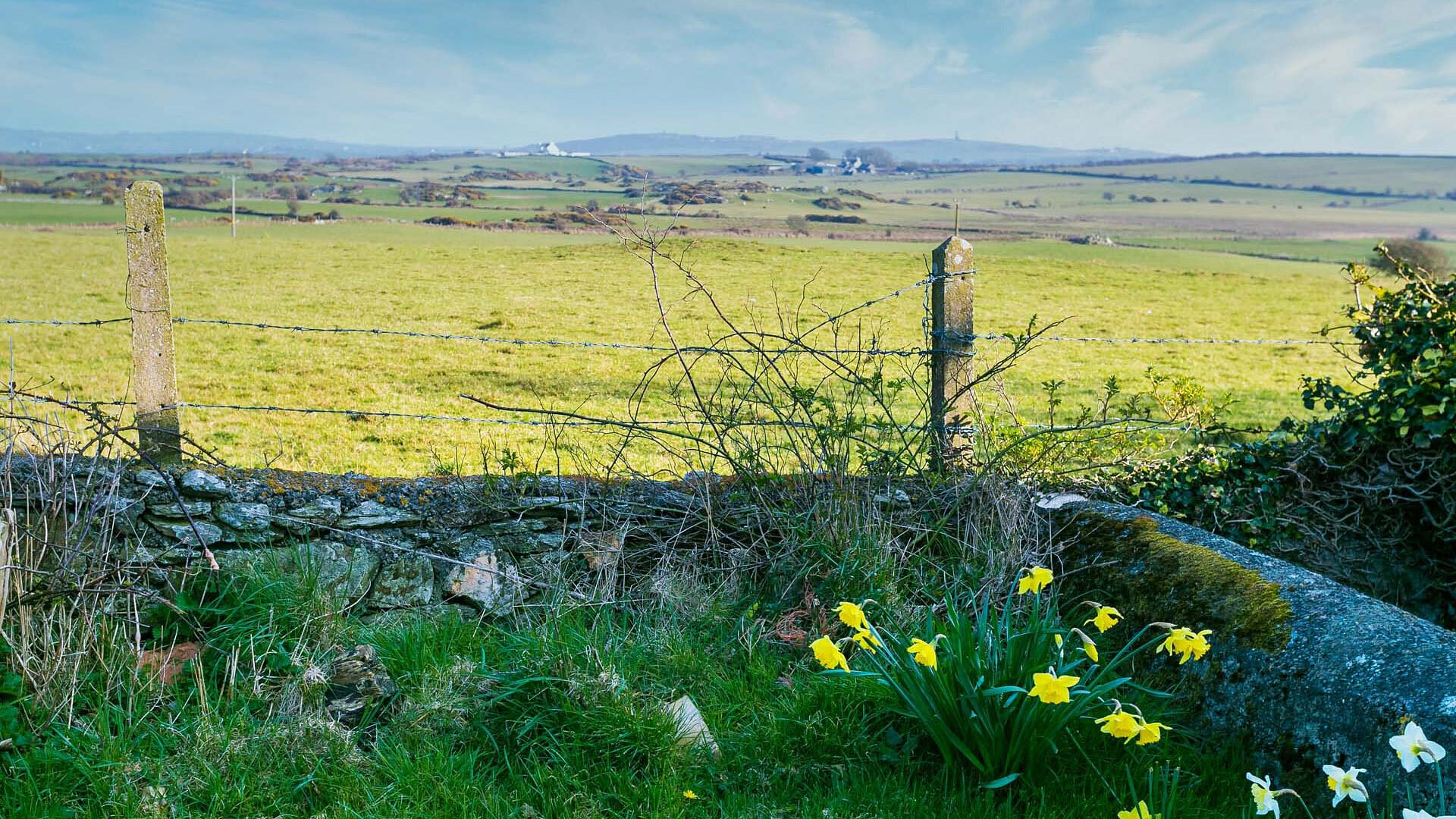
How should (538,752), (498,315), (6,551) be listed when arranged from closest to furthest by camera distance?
(538,752) → (6,551) → (498,315)

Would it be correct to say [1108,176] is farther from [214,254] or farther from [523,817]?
[523,817]

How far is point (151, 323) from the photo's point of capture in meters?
5.27

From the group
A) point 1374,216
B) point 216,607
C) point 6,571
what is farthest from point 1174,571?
point 1374,216

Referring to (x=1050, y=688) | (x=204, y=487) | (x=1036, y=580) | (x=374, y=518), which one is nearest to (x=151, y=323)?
(x=204, y=487)

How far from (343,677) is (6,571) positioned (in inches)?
51.8

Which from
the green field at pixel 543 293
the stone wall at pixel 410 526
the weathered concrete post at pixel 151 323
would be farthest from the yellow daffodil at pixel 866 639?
the weathered concrete post at pixel 151 323

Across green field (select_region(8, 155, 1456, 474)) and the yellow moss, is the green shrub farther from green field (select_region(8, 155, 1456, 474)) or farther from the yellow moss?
green field (select_region(8, 155, 1456, 474))

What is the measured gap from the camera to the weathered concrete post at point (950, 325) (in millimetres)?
5305

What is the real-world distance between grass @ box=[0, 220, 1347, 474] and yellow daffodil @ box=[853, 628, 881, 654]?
2.27 m

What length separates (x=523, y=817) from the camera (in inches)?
116

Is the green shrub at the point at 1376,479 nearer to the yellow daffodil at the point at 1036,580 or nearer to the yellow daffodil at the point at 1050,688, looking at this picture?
the yellow daffodil at the point at 1036,580

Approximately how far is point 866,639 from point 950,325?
2.77 meters

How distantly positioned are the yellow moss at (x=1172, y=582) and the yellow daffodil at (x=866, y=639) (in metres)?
1.27

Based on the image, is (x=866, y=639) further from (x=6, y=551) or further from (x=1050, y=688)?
(x=6, y=551)
